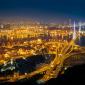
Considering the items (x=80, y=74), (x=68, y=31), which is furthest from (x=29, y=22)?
(x=80, y=74)

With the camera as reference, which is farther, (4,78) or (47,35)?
(47,35)

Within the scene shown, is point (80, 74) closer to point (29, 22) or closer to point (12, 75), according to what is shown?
point (12, 75)

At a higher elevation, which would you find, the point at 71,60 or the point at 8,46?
the point at 8,46

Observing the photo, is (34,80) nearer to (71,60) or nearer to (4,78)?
(4,78)

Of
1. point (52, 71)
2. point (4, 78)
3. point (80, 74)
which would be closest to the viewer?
point (80, 74)

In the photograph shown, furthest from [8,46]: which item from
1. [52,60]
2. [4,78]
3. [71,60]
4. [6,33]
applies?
Result: [71,60]

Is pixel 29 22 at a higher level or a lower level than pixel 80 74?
higher

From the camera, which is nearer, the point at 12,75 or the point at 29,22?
the point at 12,75

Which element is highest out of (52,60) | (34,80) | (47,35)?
(47,35)

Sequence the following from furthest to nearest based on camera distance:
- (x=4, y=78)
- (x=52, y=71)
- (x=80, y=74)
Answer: (x=52, y=71) < (x=4, y=78) < (x=80, y=74)
